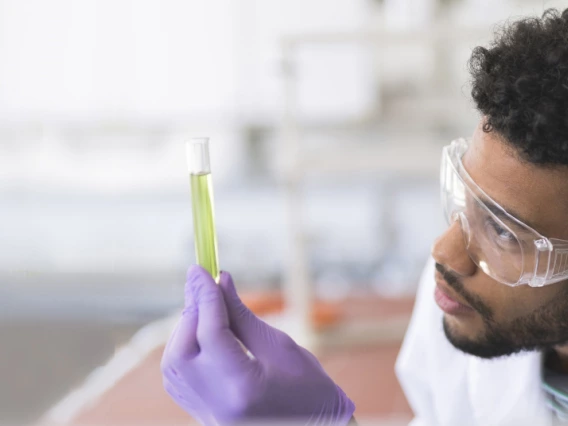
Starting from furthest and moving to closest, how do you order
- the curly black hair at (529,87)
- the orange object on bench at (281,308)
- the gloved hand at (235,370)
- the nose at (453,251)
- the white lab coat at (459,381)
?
the orange object on bench at (281,308)
the white lab coat at (459,381)
the nose at (453,251)
the curly black hair at (529,87)
the gloved hand at (235,370)

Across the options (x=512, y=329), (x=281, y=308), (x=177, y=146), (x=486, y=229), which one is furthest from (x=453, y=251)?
(x=177, y=146)

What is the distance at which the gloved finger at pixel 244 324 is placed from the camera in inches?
28.0

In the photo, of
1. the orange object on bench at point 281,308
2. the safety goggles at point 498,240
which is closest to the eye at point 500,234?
the safety goggles at point 498,240

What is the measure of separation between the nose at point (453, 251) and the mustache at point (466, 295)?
27mm

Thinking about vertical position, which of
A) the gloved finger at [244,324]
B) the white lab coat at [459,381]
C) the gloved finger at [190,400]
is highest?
the gloved finger at [244,324]

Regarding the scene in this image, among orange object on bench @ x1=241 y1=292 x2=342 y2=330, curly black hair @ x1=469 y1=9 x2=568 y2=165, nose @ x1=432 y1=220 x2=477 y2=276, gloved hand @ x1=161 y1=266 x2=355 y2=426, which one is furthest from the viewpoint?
orange object on bench @ x1=241 y1=292 x2=342 y2=330

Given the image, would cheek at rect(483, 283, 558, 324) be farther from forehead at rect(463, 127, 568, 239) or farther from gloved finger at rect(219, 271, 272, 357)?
gloved finger at rect(219, 271, 272, 357)

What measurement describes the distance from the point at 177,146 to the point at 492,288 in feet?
7.77

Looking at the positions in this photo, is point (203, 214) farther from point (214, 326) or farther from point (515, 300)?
point (515, 300)

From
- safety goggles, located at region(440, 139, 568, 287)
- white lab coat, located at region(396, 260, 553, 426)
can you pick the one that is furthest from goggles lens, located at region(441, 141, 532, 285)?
white lab coat, located at region(396, 260, 553, 426)

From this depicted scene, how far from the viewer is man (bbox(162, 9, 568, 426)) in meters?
0.67

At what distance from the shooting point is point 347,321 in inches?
82.9

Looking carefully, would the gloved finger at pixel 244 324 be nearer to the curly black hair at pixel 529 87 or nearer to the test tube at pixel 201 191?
the test tube at pixel 201 191

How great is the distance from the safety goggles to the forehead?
0.01 m
